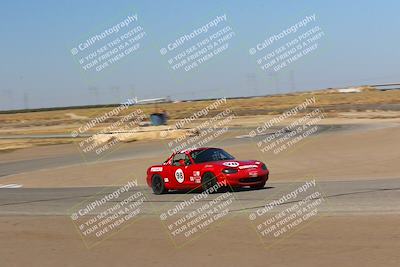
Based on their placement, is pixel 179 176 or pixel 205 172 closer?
pixel 205 172

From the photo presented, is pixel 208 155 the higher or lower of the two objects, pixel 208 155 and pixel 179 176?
the higher

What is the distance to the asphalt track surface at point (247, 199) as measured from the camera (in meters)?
12.1

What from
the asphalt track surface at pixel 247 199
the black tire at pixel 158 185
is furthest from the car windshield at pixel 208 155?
the black tire at pixel 158 185

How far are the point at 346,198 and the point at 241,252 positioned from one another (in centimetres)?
512

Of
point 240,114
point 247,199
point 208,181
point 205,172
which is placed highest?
point 205,172

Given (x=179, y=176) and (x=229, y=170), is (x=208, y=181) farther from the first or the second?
(x=179, y=176)

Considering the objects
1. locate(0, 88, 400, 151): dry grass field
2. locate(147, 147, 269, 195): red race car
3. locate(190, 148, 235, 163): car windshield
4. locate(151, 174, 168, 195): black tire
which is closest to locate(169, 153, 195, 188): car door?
locate(147, 147, 269, 195): red race car

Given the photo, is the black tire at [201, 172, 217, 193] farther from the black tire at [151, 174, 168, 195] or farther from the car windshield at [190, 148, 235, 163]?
the black tire at [151, 174, 168, 195]

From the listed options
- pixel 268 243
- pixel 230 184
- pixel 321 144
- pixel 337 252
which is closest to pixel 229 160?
pixel 230 184

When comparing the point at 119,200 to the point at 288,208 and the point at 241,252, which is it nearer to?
the point at 288,208

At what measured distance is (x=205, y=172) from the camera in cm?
1608

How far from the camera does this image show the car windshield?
1673 centimetres

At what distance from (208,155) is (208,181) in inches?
43.0

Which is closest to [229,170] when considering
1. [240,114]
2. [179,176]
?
[179,176]
